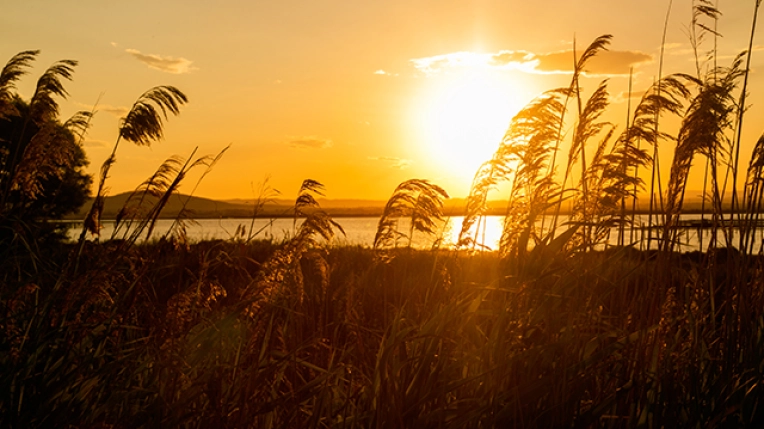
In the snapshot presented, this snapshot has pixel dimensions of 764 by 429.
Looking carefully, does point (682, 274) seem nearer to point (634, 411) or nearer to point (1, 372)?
point (634, 411)

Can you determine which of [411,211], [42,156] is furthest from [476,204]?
[42,156]

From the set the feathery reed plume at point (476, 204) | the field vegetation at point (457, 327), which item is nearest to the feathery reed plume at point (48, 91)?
the field vegetation at point (457, 327)

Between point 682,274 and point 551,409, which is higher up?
point 682,274

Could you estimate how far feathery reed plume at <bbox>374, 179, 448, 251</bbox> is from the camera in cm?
401

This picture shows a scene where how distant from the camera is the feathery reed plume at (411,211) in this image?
4.01 meters

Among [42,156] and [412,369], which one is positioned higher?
[42,156]

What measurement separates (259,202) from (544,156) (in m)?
2.05

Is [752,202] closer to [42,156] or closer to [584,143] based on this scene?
[584,143]

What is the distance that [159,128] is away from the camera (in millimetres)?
3963

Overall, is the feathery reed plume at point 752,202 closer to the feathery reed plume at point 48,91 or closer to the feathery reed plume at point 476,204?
the feathery reed plume at point 476,204

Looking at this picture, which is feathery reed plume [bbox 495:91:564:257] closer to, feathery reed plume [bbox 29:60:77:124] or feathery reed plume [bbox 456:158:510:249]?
feathery reed plume [bbox 456:158:510:249]

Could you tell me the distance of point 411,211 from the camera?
4.07 m

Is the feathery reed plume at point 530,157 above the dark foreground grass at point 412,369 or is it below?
above

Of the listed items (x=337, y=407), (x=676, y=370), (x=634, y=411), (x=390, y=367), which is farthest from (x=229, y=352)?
(x=676, y=370)
